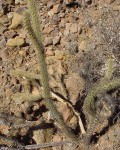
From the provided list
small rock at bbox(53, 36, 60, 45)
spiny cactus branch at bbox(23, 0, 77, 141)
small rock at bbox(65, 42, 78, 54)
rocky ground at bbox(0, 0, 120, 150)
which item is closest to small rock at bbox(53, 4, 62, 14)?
rocky ground at bbox(0, 0, 120, 150)

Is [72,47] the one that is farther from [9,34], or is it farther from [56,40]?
[9,34]

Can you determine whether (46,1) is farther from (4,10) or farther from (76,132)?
(76,132)

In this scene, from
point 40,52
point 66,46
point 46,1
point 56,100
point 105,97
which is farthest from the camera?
point 46,1

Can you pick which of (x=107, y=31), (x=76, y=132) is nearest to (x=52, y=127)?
(x=76, y=132)

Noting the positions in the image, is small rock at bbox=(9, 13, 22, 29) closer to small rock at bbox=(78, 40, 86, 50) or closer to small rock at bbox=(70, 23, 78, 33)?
small rock at bbox=(70, 23, 78, 33)

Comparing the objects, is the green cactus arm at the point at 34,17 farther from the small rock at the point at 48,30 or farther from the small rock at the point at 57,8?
the small rock at the point at 57,8

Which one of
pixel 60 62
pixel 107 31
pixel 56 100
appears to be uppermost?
pixel 107 31

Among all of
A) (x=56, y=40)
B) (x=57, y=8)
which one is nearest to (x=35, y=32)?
(x=56, y=40)

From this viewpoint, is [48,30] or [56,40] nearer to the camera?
[56,40]

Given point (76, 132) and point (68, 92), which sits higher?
point (68, 92)
